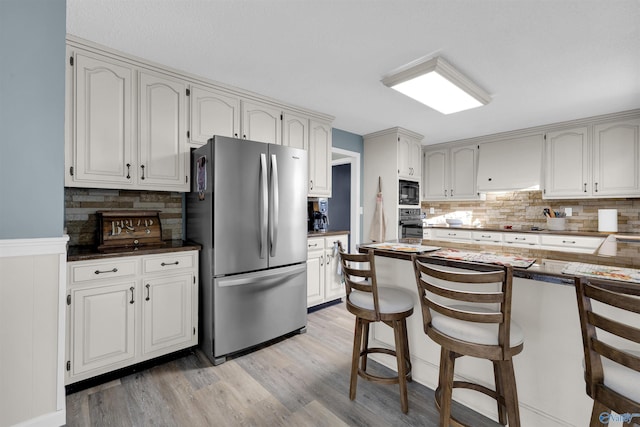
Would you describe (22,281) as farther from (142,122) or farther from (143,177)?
(142,122)

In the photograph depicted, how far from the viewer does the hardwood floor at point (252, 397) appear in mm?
1653

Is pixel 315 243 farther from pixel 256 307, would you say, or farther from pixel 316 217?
pixel 256 307

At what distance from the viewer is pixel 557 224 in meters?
4.03

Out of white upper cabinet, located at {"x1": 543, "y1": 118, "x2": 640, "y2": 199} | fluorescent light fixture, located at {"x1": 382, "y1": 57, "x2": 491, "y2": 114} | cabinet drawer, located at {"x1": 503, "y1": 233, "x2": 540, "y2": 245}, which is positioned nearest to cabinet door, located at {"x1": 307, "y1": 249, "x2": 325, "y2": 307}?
fluorescent light fixture, located at {"x1": 382, "y1": 57, "x2": 491, "y2": 114}

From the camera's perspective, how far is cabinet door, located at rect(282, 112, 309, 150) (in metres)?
3.21

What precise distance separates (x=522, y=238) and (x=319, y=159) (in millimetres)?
3058

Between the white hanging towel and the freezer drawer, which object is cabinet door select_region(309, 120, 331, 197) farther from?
the freezer drawer

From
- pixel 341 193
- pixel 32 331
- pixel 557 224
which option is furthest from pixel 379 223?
pixel 32 331

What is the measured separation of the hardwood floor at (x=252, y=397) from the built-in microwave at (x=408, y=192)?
2.54 meters

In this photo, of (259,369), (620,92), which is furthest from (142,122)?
(620,92)

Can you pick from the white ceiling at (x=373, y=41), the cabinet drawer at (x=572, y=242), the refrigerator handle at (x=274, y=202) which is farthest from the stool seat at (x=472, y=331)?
the cabinet drawer at (x=572, y=242)

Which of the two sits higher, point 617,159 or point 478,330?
point 617,159

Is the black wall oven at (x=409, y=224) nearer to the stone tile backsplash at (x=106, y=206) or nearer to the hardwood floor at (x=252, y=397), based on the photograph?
the hardwood floor at (x=252, y=397)

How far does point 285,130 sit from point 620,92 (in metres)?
3.29
